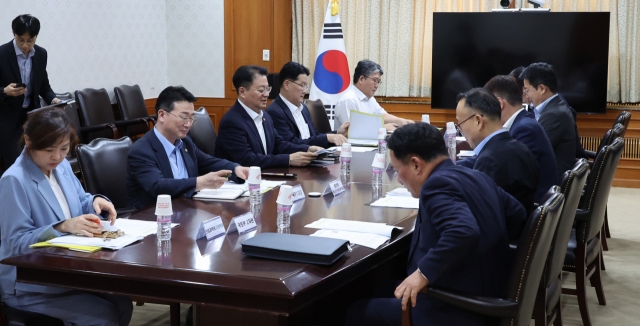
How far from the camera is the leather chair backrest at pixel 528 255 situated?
7.30ft

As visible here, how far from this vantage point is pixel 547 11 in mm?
7098

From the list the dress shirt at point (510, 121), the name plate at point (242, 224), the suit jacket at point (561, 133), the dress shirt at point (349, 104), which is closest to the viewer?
the name plate at point (242, 224)

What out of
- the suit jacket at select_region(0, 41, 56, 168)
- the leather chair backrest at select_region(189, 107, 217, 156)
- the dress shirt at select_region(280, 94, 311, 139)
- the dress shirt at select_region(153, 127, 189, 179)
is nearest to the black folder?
the dress shirt at select_region(153, 127, 189, 179)

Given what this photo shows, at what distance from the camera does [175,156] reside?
357 centimetres

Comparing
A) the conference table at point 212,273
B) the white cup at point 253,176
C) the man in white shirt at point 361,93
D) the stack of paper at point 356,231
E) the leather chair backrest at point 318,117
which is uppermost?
the man in white shirt at point 361,93

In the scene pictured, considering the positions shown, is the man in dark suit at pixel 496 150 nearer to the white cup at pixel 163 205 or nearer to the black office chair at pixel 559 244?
the black office chair at pixel 559 244

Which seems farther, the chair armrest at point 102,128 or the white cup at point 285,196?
the chair armrest at point 102,128

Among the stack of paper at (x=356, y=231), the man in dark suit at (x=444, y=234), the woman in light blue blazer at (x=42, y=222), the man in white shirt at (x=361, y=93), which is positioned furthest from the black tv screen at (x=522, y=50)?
the woman in light blue blazer at (x=42, y=222)

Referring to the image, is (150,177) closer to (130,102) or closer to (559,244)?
(559,244)

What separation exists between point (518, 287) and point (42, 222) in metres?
1.63

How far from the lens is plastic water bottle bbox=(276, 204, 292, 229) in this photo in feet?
9.03

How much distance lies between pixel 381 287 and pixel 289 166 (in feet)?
5.05

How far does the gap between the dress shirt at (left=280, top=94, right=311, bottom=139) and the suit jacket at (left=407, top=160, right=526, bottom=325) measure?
2892 millimetres

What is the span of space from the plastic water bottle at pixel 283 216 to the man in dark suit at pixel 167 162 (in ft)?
1.83
